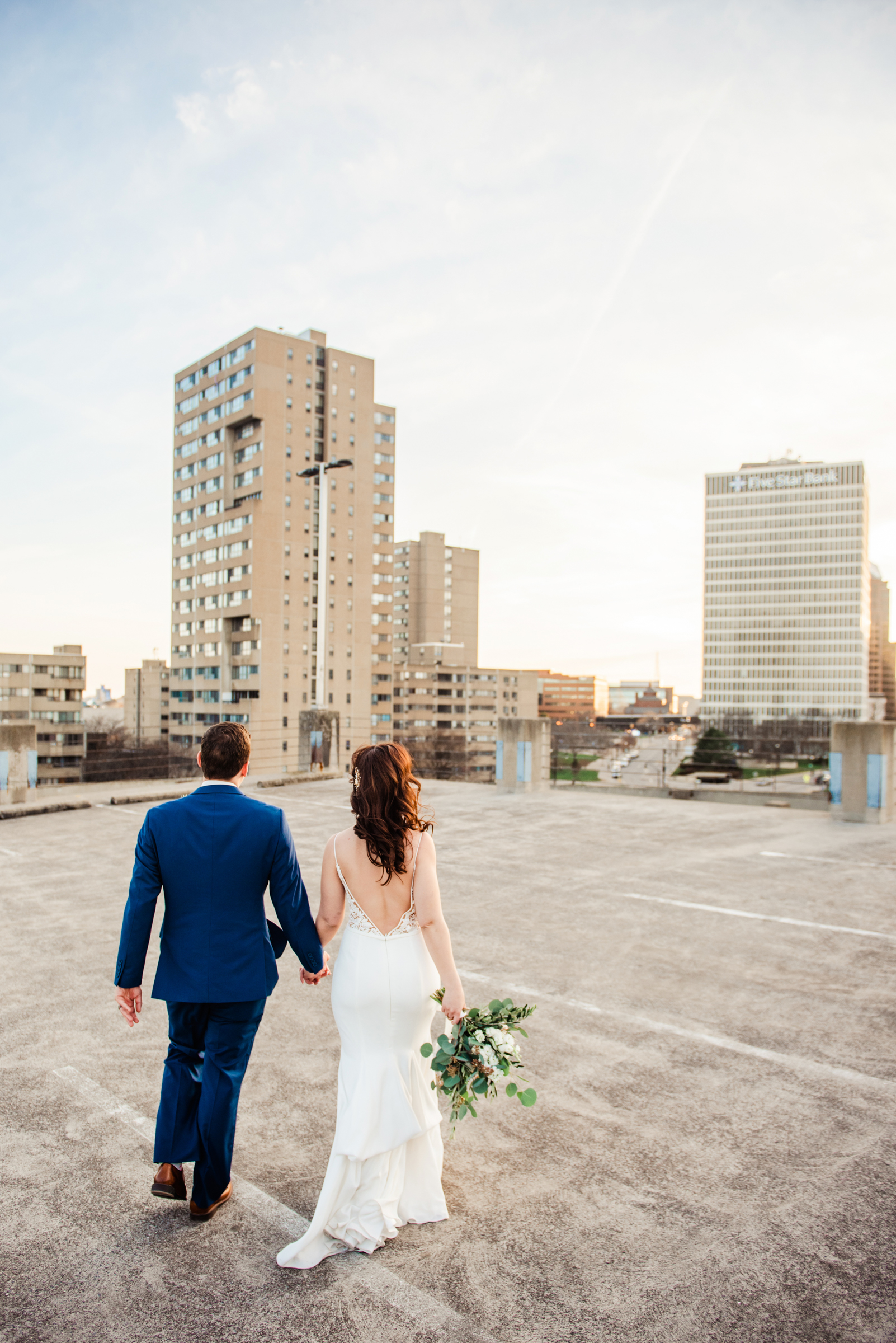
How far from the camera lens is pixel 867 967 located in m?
5.84

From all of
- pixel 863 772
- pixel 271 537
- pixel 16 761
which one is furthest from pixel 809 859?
pixel 271 537

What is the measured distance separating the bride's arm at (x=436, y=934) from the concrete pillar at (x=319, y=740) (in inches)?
687

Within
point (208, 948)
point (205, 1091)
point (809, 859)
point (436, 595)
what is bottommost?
point (809, 859)

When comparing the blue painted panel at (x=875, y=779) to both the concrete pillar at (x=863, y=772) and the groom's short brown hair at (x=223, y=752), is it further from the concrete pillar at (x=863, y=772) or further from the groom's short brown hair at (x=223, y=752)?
the groom's short brown hair at (x=223, y=752)

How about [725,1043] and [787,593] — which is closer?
[725,1043]

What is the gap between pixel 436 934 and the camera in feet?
9.09

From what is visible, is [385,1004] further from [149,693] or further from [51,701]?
[149,693]

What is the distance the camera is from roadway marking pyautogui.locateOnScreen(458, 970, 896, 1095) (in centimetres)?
397

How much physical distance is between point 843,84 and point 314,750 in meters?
16.9

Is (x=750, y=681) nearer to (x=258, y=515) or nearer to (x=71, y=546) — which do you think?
(x=258, y=515)

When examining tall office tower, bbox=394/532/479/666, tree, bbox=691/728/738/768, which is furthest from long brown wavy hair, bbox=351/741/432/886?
tall office tower, bbox=394/532/479/666

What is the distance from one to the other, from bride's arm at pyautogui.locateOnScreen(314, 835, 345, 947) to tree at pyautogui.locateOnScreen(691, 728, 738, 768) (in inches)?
555

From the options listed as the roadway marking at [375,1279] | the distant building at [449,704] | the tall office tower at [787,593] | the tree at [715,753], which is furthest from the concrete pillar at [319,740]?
the tall office tower at [787,593]

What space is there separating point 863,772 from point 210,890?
520 inches
